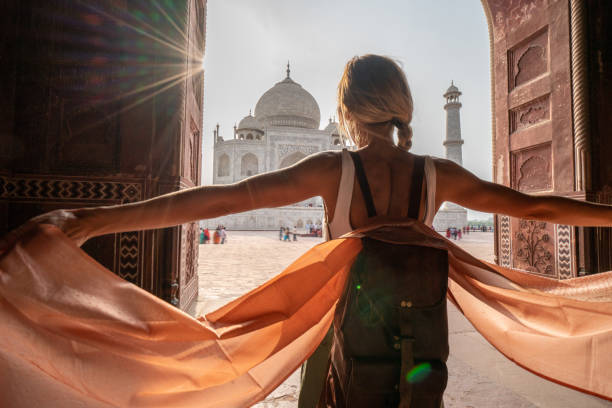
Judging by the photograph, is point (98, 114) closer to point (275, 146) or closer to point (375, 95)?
point (375, 95)

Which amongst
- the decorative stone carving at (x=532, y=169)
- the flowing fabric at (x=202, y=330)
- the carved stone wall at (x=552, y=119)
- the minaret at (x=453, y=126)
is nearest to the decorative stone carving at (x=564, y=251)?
the carved stone wall at (x=552, y=119)

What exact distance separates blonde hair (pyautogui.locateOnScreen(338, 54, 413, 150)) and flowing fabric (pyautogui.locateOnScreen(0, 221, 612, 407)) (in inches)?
10.8

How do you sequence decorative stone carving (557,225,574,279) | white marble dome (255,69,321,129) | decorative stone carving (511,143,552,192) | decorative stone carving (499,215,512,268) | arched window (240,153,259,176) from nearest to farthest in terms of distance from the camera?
1. decorative stone carving (557,225,574,279)
2. decorative stone carving (511,143,552,192)
3. decorative stone carving (499,215,512,268)
4. arched window (240,153,259,176)
5. white marble dome (255,69,321,129)

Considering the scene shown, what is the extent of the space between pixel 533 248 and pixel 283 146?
2348cm

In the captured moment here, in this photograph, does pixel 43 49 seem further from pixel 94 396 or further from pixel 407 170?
pixel 407 170

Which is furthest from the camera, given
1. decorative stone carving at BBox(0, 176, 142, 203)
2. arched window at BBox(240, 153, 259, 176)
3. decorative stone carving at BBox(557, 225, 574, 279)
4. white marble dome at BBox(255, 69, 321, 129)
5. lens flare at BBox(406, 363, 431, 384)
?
white marble dome at BBox(255, 69, 321, 129)

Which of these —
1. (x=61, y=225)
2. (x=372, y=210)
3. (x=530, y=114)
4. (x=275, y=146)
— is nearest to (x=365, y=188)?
(x=372, y=210)

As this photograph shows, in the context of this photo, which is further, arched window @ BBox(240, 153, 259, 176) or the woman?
arched window @ BBox(240, 153, 259, 176)

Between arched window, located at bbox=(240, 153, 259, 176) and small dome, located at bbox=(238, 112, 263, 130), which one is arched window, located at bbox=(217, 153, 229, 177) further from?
small dome, located at bbox=(238, 112, 263, 130)

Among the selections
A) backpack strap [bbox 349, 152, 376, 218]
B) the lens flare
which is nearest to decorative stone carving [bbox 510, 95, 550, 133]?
backpack strap [bbox 349, 152, 376, 218]

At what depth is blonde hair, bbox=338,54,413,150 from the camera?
793 millimetres

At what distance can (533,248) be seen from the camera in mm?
3477

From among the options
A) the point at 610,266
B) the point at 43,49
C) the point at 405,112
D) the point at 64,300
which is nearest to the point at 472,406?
the point at 405,112

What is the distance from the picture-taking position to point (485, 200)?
0.90m
